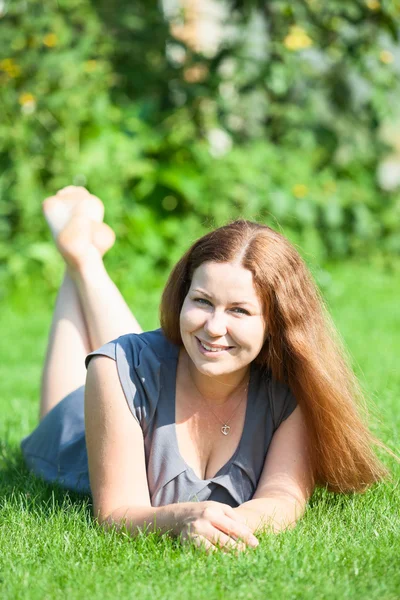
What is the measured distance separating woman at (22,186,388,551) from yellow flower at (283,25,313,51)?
457 cm

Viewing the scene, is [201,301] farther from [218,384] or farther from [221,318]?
[218,384]

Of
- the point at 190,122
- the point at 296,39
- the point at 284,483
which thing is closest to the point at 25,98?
the point at 190,122

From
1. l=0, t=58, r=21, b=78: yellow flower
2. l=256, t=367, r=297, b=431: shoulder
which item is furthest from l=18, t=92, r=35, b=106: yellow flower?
l=256, t=367, r=297, b=431: shoulder

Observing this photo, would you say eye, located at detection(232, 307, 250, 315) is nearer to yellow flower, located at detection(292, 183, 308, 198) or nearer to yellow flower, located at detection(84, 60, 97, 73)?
yellow flower, located at detection(84, 60, 97, 73)

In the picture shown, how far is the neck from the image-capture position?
2.84m

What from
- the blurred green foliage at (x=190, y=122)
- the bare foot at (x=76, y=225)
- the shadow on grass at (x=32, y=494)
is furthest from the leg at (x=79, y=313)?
the blurred green foliage at (x=190, y=122)

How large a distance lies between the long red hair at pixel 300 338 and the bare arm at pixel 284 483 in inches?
1.6

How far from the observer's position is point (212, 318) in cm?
258

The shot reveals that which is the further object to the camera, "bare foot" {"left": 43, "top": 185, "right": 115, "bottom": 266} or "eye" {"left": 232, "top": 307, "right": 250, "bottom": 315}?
"bare foot" {"left": 43, "top": 185, "right": 115, "bottom": 266}

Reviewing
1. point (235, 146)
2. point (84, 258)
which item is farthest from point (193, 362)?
point (235, 146)

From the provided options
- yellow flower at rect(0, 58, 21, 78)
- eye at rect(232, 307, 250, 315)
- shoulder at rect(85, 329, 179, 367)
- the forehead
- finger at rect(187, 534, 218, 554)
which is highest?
yellow flower at rect(0, 58, 21, 78)

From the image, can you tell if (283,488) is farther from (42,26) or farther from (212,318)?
(42,26)

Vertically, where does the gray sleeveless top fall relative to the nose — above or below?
below

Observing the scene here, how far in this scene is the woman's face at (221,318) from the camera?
2.60 metres
